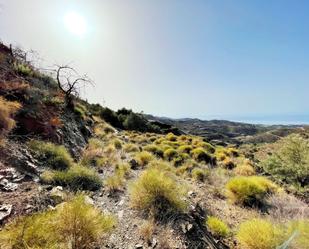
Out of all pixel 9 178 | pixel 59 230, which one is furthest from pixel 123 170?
pixel 59 230

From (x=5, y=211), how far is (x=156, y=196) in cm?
315

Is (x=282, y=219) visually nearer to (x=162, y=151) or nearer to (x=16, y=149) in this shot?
(x=16, y=149)

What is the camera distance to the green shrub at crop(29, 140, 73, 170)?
339 inches

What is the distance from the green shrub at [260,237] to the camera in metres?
5.39

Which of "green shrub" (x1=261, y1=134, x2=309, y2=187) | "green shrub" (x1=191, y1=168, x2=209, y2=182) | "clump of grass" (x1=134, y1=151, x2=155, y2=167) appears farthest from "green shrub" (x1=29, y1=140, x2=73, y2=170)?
"green shrub" (x1=261, y1=134, x2=309, y2=187)

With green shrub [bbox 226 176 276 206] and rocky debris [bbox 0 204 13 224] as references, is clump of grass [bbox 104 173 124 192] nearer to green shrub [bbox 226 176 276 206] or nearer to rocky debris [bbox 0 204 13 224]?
rocky debris [bbox 0 204 13 224]

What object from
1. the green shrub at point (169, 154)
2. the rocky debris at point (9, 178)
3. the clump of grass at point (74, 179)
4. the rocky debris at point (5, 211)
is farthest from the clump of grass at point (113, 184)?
the green shrub at point (169, 154)

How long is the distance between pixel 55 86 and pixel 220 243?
16040 mm

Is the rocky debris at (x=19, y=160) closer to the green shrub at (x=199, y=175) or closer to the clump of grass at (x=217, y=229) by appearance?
the clump of grass at (x=217, y=229)

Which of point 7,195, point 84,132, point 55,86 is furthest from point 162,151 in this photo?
point 7,195

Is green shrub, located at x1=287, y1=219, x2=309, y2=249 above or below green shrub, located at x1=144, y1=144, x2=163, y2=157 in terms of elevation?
above

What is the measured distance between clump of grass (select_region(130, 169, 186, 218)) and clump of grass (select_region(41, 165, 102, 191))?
1578 mm

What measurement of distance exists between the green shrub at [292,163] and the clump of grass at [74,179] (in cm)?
1028

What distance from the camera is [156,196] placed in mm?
6641
